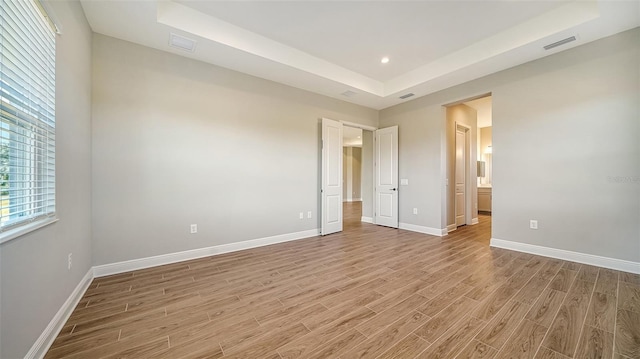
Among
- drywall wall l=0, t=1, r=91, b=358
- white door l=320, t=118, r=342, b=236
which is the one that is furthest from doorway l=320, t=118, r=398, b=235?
drywall wall l=0, t=1, r=91, b=358

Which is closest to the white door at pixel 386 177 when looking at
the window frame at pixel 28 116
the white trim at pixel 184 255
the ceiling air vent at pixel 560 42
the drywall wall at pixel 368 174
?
the drywall wall at pixel 368 174

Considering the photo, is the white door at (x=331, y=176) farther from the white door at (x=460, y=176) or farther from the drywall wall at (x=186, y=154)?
the white door at (x=460, y=176)

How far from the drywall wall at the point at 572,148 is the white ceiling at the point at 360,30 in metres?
0.30

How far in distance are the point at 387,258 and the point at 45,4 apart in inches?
162

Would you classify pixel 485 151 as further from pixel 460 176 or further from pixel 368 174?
pixel 368 174

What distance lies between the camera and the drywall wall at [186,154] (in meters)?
2.79

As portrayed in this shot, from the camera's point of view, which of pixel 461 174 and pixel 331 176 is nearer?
pixel 331 176

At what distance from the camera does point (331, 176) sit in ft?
15.8

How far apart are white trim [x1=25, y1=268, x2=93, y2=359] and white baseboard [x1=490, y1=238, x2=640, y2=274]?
17.2ft

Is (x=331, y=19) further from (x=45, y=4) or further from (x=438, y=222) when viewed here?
(x=438, y=222)

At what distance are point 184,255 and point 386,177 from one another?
14.3ft

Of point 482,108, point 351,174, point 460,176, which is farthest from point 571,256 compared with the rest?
point 351,174

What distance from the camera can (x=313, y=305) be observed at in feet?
6.89

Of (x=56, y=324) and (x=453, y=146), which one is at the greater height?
(x=453, y=146)
